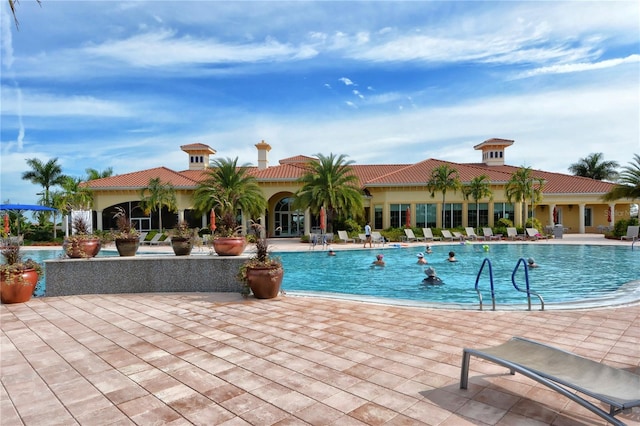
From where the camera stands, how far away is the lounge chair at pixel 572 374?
2.75 metres

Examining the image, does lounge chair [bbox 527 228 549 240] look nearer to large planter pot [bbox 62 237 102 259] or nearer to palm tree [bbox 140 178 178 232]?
palm tree [bbox 140 178 178 232]

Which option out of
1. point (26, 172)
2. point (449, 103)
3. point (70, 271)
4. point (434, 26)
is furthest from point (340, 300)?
point (26, 172)

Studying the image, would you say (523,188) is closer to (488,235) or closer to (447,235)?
(488,235)

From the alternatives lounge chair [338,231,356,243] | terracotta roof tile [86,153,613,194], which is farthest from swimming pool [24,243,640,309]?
terracotta roof tile [86,153,613,194]

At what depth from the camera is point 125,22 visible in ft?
35.3

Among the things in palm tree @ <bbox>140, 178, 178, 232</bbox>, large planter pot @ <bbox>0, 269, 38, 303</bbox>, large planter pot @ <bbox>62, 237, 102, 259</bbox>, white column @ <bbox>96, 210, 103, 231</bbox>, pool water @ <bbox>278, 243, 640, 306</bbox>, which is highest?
palm tree @ <bbox>140, 178, 178, 232</bbox>

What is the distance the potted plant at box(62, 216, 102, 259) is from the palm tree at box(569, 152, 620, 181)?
5729cm

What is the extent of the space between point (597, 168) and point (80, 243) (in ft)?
191

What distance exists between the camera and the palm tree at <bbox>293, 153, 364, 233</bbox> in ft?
92.1

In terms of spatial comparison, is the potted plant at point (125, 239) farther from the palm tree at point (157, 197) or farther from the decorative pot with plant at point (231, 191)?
the palm tree at point (157, 197)

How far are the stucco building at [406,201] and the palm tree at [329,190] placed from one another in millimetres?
Answer: 2571

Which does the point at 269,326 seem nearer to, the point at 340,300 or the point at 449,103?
the point at 340,300

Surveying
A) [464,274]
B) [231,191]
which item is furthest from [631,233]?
[231,191]

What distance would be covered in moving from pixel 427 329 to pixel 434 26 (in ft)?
28.6
